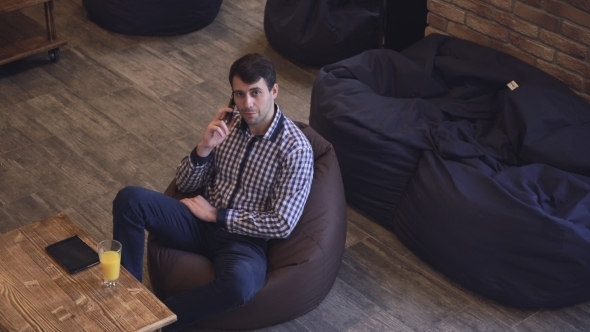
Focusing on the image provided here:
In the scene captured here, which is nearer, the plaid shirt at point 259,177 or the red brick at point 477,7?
the plaid shirt at point 259,177

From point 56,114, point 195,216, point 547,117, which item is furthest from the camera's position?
point 56,114

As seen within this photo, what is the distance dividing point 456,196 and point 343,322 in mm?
671

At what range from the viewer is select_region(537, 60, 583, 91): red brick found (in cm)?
402

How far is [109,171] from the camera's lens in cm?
418

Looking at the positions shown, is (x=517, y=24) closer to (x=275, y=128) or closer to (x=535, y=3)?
(x=535, y=3)

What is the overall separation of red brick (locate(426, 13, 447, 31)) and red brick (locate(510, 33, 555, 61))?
0.43 m

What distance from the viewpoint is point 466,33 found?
446cm

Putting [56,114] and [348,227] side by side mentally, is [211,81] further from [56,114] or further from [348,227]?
[348,227]

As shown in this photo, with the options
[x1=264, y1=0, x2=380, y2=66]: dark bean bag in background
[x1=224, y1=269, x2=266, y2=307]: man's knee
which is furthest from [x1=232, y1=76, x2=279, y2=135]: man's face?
[x1=264, y1=0, x2=380, y2=66]: dark bean bag in background

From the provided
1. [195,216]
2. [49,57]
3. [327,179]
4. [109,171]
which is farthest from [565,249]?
[49,57]

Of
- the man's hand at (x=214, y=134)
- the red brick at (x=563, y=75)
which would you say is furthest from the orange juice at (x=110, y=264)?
the red brick at (x=563, y=75)

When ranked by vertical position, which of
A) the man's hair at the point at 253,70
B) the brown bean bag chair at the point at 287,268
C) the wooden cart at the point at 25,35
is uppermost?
the man's hair at the point at 253,70

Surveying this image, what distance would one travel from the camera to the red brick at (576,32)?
3920mm

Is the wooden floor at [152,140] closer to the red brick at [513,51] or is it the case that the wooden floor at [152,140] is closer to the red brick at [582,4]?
the red brick at [513,51]
